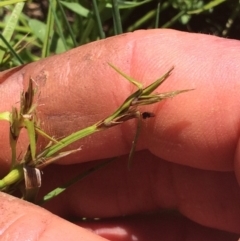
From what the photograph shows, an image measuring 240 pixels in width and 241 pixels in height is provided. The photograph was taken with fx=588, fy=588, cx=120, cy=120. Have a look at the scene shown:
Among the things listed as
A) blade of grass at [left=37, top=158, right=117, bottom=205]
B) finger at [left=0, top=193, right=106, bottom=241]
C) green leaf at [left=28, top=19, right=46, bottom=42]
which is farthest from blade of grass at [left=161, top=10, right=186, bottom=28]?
finger at [left=0, top=193, right=106, bottom=241]

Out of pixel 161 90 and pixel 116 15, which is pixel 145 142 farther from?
pixel 116 15

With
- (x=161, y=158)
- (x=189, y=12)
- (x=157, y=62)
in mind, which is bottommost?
(x=161, y=158)

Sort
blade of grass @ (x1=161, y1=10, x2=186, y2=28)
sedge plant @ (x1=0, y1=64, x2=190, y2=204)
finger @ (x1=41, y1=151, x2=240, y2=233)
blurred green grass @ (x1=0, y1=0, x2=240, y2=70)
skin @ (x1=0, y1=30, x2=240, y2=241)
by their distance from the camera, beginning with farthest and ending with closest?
blade of grass @ (x1=161, y1=10, x2=186, y2=28), blurred green grass @ (x1=0, y1=0, x2=240, y2=70), finger @ (x1=41, y1=151, x2=240, y2=233), skin @ (x1=0, y1=30, x2=240, y2=241), sedge plant @ (x1=0, y1=64, x2=190, y2=204)

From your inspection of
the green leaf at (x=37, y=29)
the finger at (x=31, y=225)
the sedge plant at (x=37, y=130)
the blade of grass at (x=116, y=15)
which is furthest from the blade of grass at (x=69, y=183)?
the green leaf at (x=37, y=29)

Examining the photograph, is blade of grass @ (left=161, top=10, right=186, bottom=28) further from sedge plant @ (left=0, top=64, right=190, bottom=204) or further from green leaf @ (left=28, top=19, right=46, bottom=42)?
sedge plant @ (left=0, top=64, right=190, bottom=204)

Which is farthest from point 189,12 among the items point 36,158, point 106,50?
point 36,158

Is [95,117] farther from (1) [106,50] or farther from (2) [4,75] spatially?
(2) [4,75]
